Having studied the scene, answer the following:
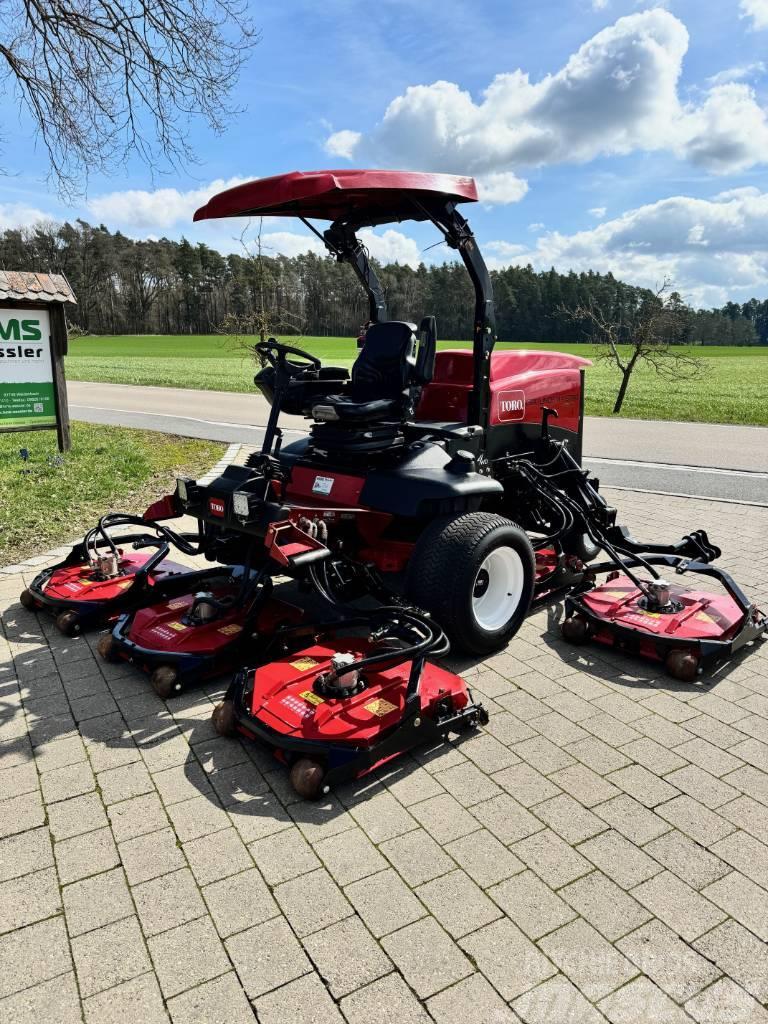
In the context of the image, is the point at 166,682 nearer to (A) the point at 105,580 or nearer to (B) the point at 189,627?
(B) the point at 189,627

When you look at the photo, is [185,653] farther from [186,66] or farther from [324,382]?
[186,66]

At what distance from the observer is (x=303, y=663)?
135 inches

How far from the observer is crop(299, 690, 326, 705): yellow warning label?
3113mm

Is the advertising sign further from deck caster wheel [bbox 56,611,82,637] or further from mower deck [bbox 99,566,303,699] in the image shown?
mower deck [bbox 99,566,303,699]

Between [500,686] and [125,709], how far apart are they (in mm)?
1848

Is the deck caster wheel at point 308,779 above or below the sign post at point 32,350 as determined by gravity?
below

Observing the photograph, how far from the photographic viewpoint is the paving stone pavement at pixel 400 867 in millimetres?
2041

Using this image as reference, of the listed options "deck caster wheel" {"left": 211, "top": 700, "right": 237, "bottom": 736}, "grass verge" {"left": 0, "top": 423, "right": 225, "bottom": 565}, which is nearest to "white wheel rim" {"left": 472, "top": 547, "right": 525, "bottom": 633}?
"deck caster wheel" {"left": 211, "top": 700, "right": 237, "bottom": 736}

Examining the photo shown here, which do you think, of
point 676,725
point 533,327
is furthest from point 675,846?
point 533,327

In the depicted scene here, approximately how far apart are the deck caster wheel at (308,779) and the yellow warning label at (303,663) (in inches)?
23.1

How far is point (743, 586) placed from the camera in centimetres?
529

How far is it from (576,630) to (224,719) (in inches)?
81.7

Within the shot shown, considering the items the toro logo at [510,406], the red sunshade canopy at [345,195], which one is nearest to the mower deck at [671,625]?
the toro logo at [510,406]

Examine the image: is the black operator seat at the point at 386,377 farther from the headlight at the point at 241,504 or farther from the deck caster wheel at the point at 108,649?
the deck caster wheel at the point at 108,649
